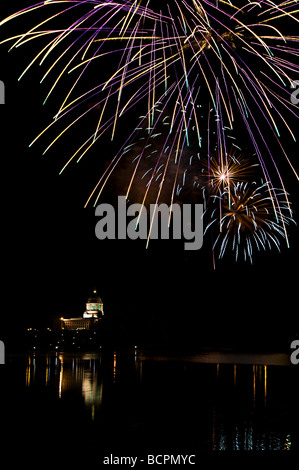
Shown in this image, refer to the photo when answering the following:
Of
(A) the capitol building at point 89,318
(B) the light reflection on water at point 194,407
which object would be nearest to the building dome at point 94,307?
(A) the capitol building at point 89,318

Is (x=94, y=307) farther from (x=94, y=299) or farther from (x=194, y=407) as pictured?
(x=194, y=407)

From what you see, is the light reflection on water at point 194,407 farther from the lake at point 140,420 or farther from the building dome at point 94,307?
the building dome at point 94,307

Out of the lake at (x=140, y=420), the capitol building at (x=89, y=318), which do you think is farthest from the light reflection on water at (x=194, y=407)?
the capitol building at (x=89, y=318)

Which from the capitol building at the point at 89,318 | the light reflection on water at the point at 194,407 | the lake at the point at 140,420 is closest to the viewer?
the lake at the point at 140,420

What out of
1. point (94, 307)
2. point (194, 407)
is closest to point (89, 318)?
point (94, 307)

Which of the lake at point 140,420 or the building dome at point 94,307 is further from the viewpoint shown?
the building dome at point 94,307

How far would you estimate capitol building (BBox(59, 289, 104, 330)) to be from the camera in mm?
130375

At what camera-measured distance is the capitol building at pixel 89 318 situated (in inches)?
5133

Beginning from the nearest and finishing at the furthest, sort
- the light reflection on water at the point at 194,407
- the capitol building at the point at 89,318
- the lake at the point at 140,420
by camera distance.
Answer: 1. the lake at the point at 140,420
2. the light reflection on water at the point at 194,407
3. the capitol building at the point at 89,318

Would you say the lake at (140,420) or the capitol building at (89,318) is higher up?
the lake at (140,420)

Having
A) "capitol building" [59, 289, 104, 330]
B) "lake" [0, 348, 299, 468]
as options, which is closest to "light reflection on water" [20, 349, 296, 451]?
"lake" [0, 348, 299, 468]

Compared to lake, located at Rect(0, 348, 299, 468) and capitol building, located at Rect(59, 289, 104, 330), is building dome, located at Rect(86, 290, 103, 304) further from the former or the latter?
lake, located at Rect(0, 348, 299, 468)

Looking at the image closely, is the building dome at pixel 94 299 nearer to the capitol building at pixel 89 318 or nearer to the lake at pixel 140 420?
the capitol building at pixel 89 318
